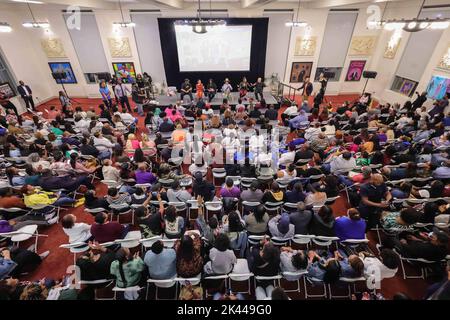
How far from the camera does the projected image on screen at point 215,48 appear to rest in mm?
10662

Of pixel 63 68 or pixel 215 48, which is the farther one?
pixel 63 68

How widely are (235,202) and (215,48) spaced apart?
32.0 feet

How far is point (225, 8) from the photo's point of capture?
10242 millimetres

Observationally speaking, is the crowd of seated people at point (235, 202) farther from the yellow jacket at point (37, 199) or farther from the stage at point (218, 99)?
the stage at point (218, 99)

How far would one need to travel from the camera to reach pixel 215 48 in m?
11.1

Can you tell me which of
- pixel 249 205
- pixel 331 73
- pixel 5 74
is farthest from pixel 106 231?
pixel 331 73

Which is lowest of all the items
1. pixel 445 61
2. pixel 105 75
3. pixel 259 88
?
pixel 259 88

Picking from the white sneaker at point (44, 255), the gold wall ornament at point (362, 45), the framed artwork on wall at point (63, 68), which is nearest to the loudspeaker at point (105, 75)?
the framed artwork on wall at point (63, 68)

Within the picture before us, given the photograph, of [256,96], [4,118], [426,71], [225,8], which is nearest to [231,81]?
[256,96]

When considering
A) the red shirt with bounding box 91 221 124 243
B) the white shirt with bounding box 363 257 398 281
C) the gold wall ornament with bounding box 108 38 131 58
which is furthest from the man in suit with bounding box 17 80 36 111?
the white shirt with bounding box 363 257 398 281

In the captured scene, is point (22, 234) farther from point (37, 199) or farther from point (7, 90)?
Result: point (7, 90)

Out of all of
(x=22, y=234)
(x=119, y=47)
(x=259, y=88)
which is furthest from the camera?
(x=119, y=47)
